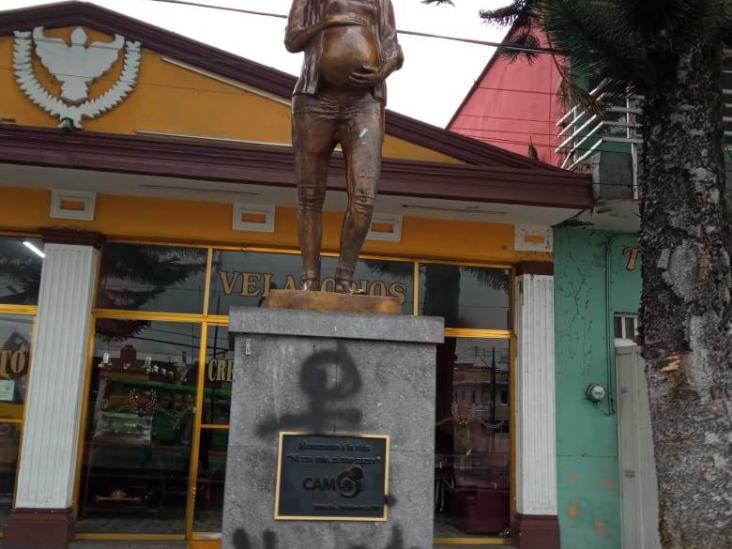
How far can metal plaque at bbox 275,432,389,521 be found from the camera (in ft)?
13.1

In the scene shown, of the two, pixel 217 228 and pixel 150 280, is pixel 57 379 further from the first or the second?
pixel 217 228

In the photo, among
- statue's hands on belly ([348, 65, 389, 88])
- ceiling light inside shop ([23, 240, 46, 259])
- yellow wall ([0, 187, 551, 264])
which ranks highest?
yellow wall ([0, 187, 551, 264])

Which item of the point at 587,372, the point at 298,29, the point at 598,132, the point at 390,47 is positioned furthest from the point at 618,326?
the point at 298,29

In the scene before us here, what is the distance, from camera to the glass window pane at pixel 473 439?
912 cm

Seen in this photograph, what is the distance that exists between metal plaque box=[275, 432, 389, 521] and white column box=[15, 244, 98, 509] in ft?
16.7

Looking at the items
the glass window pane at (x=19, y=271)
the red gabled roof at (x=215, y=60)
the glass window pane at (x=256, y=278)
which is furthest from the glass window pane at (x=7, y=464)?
the red gabled roof at (x=215, y=60)

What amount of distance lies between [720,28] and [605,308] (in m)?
3.99

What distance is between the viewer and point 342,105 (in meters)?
4.59

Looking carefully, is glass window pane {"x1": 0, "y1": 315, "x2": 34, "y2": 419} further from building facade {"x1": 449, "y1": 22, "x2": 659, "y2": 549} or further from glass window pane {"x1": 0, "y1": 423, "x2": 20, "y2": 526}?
building facade {"x1": 449, "y1": 22, "x2": 659, "y2": 549}

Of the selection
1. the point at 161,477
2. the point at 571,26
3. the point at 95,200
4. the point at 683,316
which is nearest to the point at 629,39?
the point at 571,26

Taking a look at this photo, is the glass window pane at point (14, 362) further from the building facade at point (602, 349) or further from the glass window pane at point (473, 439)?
the building facade at point (602, 349)

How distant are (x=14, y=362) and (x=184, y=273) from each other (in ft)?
6.69

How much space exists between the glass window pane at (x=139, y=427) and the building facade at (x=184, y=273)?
0.02 meters

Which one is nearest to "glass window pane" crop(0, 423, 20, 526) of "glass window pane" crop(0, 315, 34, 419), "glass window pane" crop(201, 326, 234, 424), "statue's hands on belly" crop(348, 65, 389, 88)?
"glass window pane" crop(0, 315, 34, 419)
